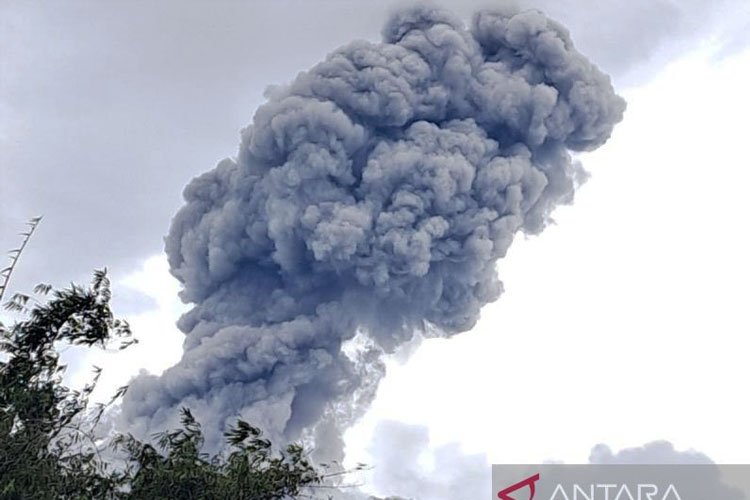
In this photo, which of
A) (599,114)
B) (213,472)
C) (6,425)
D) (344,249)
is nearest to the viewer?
(6,425)

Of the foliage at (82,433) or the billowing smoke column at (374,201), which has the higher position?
the billowing smoke column at (374,201)

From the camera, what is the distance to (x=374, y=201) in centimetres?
3019

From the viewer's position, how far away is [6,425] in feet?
29.9

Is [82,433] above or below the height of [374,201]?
below

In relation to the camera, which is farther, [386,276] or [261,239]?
[261,239]

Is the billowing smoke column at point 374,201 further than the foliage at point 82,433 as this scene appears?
Yes

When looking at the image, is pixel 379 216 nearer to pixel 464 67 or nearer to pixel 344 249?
pixel 344 249

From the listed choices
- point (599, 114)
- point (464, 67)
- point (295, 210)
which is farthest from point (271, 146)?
point (599, 114)

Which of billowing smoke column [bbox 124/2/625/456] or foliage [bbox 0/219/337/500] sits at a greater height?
billowing smoke column [bbox 124/2/625/456]

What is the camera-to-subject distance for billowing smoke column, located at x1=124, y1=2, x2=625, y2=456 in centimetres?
2966

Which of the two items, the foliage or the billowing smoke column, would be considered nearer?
the foliage

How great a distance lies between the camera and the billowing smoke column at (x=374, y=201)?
1168 inches

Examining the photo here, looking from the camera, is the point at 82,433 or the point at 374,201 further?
the point at 374,201

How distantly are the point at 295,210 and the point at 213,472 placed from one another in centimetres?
2117
